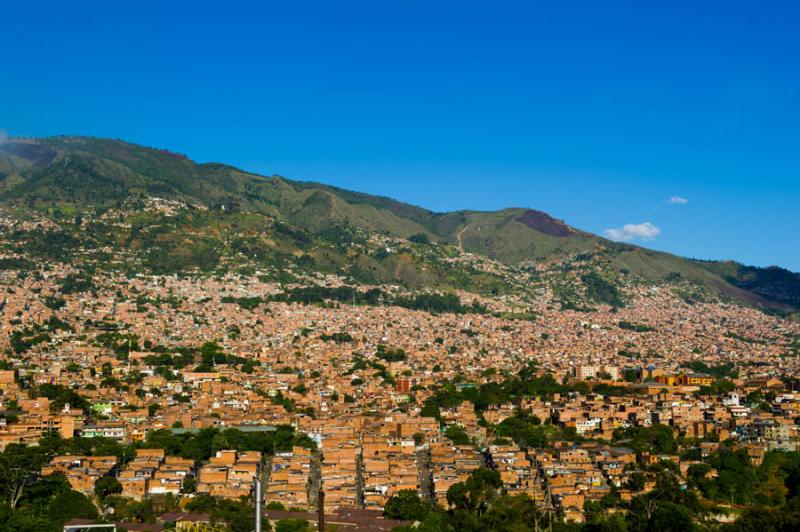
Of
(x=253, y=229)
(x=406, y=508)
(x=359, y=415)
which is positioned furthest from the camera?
(x=253, y=229)

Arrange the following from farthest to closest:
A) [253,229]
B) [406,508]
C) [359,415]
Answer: [253,229], [359,415], [406,508]

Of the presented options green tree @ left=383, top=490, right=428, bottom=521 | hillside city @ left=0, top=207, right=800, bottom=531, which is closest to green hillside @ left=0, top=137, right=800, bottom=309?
hillside city @ left=0, top=207, right=800, bottom=531

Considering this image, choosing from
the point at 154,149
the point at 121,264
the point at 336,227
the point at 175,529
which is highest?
the point at 154,149

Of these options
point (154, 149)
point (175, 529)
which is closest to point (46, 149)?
point (154, 149)

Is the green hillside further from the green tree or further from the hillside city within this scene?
the green tree

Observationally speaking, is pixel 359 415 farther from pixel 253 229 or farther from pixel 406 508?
pixel 253 229

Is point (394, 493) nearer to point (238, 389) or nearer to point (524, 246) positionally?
point (238, 389)

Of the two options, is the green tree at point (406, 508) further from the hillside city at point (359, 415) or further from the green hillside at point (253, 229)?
the green hillside at point (253, 229)

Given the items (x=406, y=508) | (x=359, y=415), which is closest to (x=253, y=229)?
(x=359, y=415)
